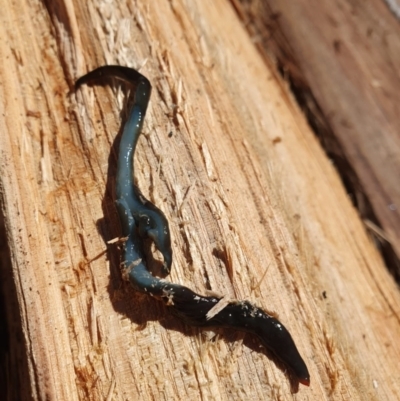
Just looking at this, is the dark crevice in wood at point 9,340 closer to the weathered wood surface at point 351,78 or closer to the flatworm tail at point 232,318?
the flatworm tail at point 232,318

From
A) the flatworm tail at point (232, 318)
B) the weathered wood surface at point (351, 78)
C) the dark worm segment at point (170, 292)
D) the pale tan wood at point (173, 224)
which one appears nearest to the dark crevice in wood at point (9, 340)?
the pale tan wood at point (173, 224)

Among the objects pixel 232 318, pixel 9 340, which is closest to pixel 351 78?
pixel 232 318

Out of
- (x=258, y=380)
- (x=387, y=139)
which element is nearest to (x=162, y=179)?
(x=258, y=380)

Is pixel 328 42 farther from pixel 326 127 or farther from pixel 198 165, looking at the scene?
pixel 198 165

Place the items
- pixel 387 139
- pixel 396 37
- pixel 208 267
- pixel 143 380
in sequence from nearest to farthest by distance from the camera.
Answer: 1. pixel 143 380
2. pixel 208 267
3. pixel 387 139
4. pixel 396 37

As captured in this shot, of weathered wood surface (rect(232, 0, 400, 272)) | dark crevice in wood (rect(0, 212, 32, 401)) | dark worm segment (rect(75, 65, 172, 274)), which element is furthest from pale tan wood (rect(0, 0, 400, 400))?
weathered wood surface (rect(232, 0, 400, 272))

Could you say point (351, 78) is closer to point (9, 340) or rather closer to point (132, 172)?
point (132, 172)
